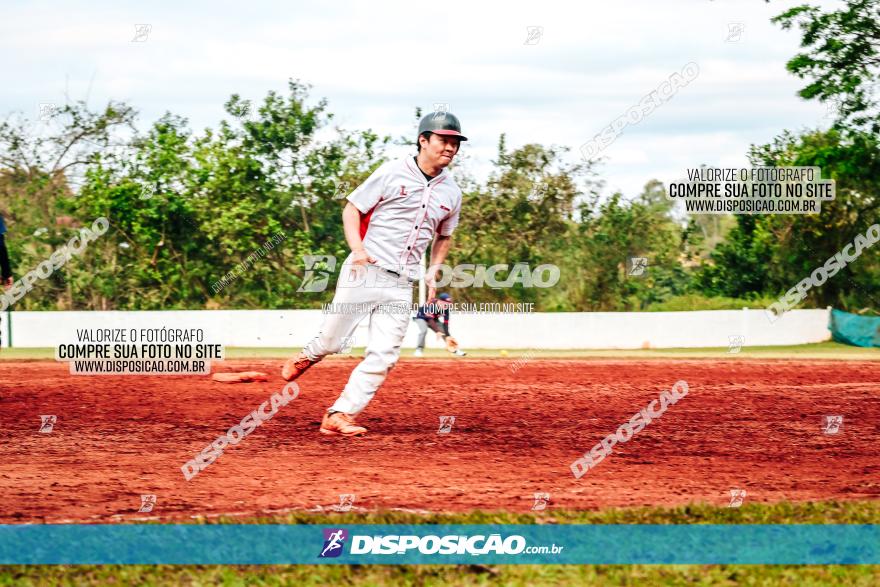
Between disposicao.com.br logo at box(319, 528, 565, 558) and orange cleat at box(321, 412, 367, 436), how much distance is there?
342cm

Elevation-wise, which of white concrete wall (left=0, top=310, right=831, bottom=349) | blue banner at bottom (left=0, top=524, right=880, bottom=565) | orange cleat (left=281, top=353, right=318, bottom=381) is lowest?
white concrete wall (left=0, top=310, right=831, bottom=349)

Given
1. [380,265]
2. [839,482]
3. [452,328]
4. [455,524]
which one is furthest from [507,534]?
[452,328]

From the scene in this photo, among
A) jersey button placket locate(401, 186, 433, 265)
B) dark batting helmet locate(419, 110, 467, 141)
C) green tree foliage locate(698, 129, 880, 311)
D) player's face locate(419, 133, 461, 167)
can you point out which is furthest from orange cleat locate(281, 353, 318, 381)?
green tree foliage locate(698, 129, 880, 311)

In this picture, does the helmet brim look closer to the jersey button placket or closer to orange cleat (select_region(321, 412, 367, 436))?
the jersey button placket

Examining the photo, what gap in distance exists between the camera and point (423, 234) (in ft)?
26.2

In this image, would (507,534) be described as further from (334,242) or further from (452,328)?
(334,242)

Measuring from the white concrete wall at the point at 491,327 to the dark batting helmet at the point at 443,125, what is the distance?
22.0m

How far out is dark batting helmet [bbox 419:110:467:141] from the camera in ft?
25.0

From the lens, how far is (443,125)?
25.1 ft

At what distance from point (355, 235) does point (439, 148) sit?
0.97 meters

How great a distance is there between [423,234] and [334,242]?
29.6 metres

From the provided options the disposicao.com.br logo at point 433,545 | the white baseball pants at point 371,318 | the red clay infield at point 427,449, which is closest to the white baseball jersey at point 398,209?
the white baseball pants at point 371,318

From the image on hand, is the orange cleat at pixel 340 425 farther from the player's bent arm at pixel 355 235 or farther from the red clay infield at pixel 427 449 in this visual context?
the player's bent arm at pixel 355 235

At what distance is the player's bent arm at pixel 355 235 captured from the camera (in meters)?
7.62
